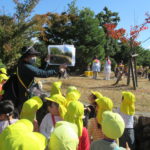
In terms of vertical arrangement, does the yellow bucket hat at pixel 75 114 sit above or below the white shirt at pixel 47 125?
above

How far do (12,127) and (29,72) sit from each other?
1753 mm

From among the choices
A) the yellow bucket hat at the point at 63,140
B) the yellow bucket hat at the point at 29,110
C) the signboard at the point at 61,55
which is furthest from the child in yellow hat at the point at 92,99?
the yellow bucket hat at the point at 63,140

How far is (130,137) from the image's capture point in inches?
163

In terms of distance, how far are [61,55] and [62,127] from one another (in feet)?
7.01

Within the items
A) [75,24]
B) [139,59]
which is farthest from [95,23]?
[139,59]

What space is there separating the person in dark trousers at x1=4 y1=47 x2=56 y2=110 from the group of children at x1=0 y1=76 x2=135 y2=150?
0.35 meters

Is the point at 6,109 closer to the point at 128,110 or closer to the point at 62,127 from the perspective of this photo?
the point at 62,127

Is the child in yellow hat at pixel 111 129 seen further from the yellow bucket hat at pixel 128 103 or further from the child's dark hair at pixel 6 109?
the yellow bucket hat at pixel 128 103

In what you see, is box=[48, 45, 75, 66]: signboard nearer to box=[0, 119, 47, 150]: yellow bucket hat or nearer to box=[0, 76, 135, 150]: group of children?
box=[0, 76, 135, 150]: group of children

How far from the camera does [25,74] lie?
3.37 meters

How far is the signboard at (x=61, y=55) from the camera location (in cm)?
373

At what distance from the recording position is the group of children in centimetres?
156

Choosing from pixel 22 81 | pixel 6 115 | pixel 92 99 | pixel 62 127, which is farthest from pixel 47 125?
pixel 62 127

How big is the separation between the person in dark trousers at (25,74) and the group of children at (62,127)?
35 cm
